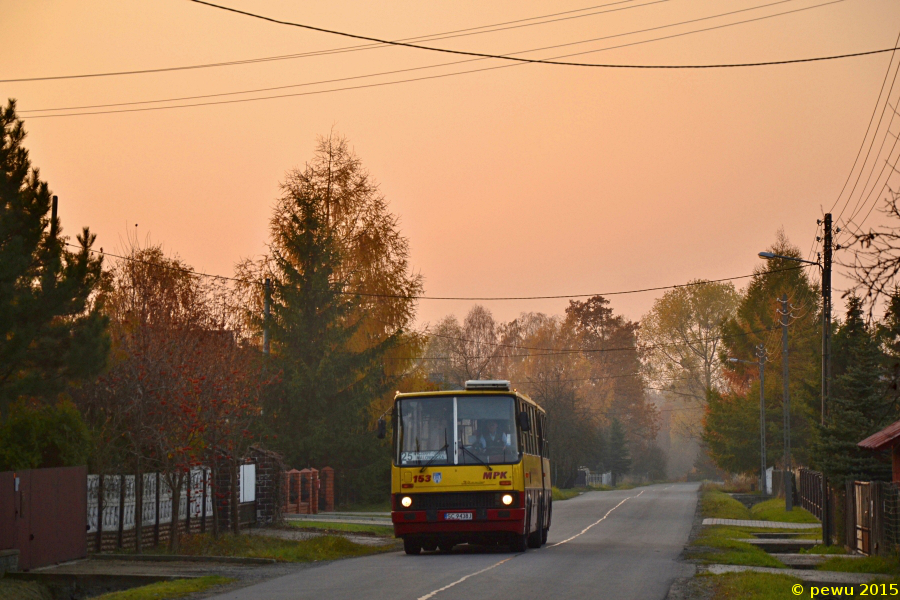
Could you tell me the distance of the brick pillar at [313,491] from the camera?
1582 inches

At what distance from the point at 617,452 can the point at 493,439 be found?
247 ft

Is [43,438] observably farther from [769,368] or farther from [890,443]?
[769,368]

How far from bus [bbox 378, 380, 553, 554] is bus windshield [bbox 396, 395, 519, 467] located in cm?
2

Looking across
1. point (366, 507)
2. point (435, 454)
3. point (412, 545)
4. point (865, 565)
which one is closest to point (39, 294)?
point (435, 454)

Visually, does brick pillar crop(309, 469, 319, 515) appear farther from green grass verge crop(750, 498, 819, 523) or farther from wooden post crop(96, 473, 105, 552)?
wooden post crop(96, 473, 105, 552)

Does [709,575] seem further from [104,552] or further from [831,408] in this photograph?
[831,408]

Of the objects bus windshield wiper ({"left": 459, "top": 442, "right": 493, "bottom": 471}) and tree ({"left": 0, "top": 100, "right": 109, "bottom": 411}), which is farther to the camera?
bus windshield wiper ({"left": 459, "top": 442, "right": 493, "bottom": 471})

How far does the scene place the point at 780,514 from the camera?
141ft

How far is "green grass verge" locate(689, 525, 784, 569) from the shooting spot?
68.4 ft

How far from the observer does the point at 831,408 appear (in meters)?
32.0

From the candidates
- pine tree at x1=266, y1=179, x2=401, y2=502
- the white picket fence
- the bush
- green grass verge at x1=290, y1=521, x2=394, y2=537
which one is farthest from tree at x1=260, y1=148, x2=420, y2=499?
the bush

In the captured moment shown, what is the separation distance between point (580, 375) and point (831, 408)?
202ft

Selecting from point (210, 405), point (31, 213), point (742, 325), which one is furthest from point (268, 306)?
point (742, 325)

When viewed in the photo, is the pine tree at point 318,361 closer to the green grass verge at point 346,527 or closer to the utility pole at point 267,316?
the utility pole at point 267,316
